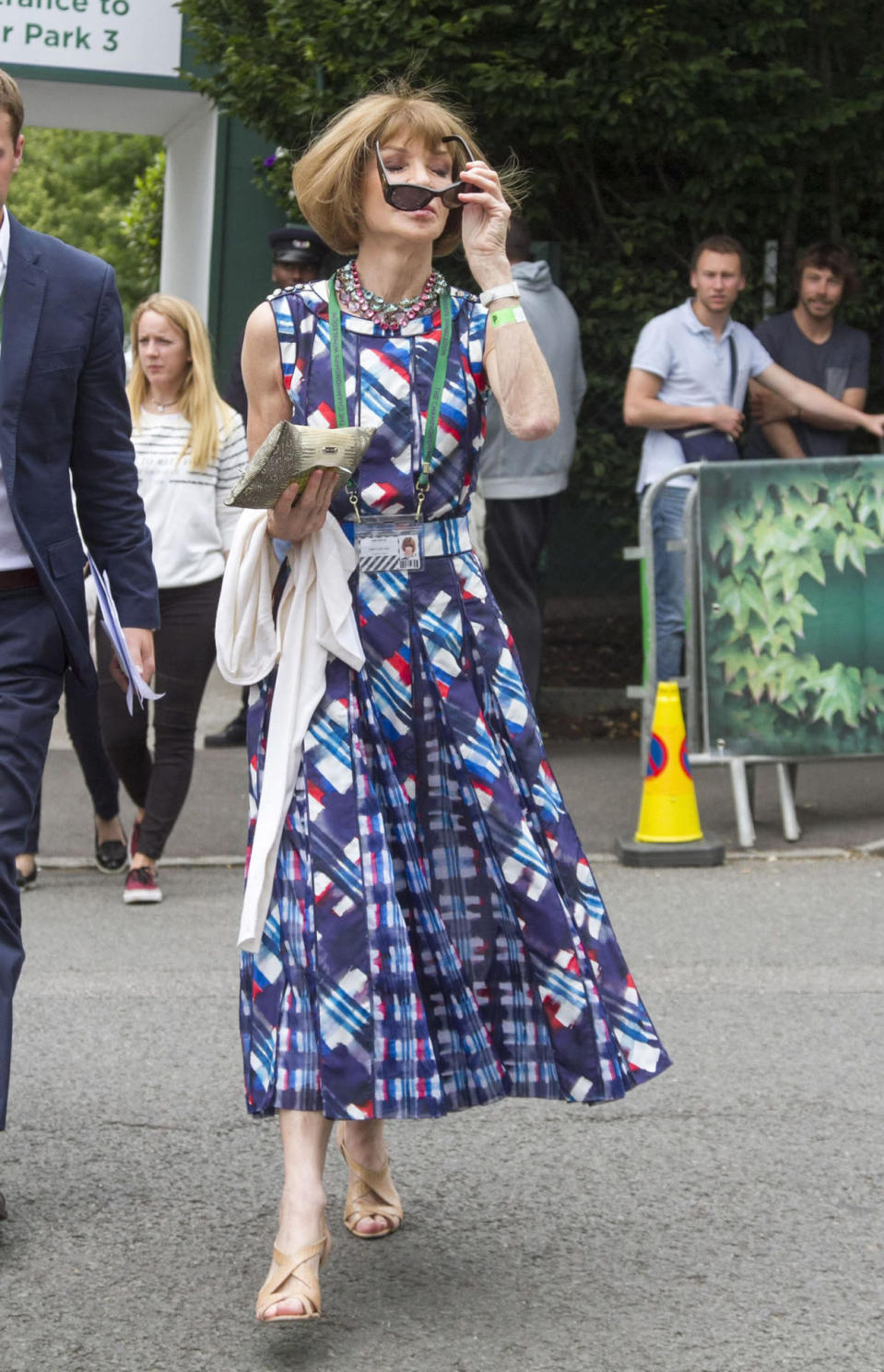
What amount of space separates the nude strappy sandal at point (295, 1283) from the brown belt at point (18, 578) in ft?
4.41

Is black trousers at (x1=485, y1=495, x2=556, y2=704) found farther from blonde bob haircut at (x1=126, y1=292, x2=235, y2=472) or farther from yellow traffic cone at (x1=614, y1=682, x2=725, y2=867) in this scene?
blonde bob haircut at (x1=126, y1=292, x2=235, y2=472)

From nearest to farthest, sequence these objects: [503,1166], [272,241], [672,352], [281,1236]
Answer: [281,1236], [503,1166], [672,352], [272,241]

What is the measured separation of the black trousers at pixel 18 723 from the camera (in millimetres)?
3953

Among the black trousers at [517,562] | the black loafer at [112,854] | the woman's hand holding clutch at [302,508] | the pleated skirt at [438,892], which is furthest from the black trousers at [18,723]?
the black trousers at [517,562]

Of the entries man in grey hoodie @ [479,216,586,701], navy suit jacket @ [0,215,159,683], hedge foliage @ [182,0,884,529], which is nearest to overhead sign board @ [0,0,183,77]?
hedge foliage @ [182,0,884,529]

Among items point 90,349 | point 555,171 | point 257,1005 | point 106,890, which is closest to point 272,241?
point 555,171

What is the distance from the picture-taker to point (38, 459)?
4020 millimetres

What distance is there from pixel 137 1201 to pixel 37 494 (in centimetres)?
137

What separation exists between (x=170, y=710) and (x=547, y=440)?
2.88 metres

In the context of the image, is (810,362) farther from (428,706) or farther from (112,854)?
(428,706)

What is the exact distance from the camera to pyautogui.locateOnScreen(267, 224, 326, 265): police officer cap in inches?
372

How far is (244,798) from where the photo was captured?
8992mm

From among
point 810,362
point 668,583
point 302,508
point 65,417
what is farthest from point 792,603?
point 302,508

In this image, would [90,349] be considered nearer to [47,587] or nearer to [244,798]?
[47,587]
